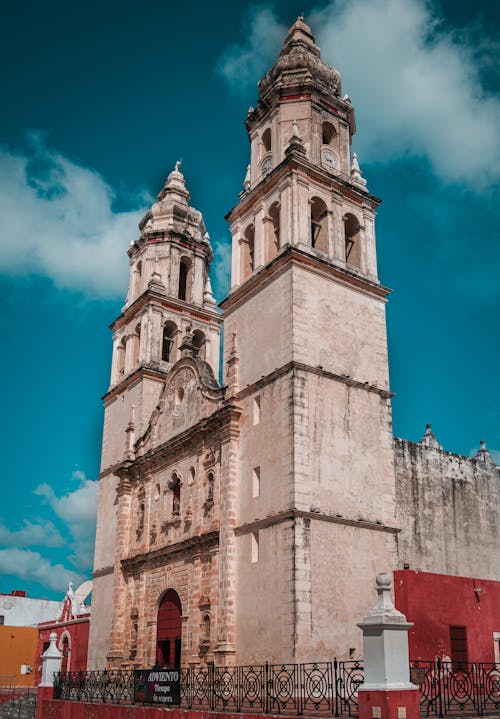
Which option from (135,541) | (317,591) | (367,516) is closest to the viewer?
(317,591)

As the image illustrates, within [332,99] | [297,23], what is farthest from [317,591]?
[297,23]

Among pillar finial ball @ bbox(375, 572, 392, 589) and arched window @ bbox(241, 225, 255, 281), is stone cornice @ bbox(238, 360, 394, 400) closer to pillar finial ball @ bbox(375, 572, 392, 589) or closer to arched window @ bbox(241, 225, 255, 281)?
arched window @ bbox(241, 225, 255, 281)

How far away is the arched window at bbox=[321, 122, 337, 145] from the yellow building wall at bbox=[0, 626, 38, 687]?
108 feet

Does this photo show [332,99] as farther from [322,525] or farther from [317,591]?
[317,591]

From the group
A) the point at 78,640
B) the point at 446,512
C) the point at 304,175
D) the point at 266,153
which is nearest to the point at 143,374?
the point at 266,153

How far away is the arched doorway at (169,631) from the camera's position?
25.7m

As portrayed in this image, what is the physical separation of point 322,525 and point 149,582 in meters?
9.50

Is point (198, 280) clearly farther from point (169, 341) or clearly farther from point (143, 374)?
point (143, 374)

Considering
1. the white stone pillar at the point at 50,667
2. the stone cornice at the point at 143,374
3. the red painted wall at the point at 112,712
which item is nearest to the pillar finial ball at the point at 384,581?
the red painted wall at the point at 112,712

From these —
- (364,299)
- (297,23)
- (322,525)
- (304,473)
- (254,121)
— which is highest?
(297,23)

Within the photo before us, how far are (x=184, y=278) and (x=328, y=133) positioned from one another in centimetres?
1115

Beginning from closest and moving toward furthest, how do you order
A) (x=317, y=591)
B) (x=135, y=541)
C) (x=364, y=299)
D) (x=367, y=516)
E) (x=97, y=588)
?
1. (x=317, y=591)
2. (x=367, y=516)
3. (x=364, y=299)
4. (x=135, y=541)
5. (x=97, y=588)

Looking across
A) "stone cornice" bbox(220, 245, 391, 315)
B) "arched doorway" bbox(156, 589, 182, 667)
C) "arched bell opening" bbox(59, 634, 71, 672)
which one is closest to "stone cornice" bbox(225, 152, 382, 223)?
"stone cornice" bbox(220, 245, 391, 315)

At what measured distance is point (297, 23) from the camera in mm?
31359
